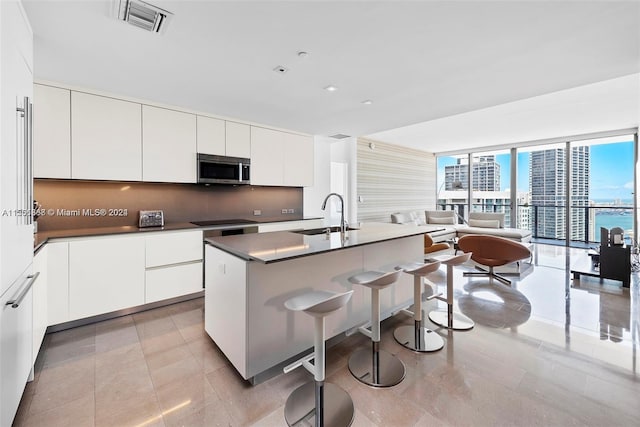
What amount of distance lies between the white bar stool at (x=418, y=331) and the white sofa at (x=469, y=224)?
3.73 metres

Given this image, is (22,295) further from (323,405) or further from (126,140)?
(126,140)

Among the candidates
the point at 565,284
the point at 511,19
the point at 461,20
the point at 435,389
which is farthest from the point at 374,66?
the point at 565,284

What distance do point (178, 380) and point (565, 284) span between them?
4.81m

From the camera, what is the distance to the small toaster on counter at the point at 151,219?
3.25 metres

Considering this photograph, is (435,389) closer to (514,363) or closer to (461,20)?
(514,363)

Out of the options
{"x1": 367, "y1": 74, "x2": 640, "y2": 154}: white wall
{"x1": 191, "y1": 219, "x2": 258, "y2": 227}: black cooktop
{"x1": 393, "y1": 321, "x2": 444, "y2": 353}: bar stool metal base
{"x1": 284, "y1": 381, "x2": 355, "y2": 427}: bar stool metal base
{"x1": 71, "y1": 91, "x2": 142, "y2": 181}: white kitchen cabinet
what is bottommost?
{"x1": 284, "y1": 381, "x2": 355, "y2": 427}: bar stool metal base

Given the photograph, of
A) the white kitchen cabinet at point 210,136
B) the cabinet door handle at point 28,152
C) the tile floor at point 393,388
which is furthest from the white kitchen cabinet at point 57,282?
the white kitchen cabinet at point 210,136

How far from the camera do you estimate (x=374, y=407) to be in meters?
1.63

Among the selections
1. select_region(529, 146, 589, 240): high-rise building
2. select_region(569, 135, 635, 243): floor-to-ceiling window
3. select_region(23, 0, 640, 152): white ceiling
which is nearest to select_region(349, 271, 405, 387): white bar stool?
select_region(23, 0, 640, 152): white ceiling

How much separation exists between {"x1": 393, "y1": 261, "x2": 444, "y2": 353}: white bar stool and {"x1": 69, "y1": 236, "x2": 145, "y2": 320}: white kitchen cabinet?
2643 mm

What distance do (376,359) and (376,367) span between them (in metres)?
0.07

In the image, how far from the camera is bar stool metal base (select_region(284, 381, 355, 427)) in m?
1.53

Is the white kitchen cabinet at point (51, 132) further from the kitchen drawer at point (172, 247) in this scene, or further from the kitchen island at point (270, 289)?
the kitchen island at point (270, 289)

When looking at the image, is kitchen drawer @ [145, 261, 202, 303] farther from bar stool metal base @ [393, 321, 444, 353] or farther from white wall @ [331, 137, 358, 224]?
white wall @ [331, 137, 358, 224]
